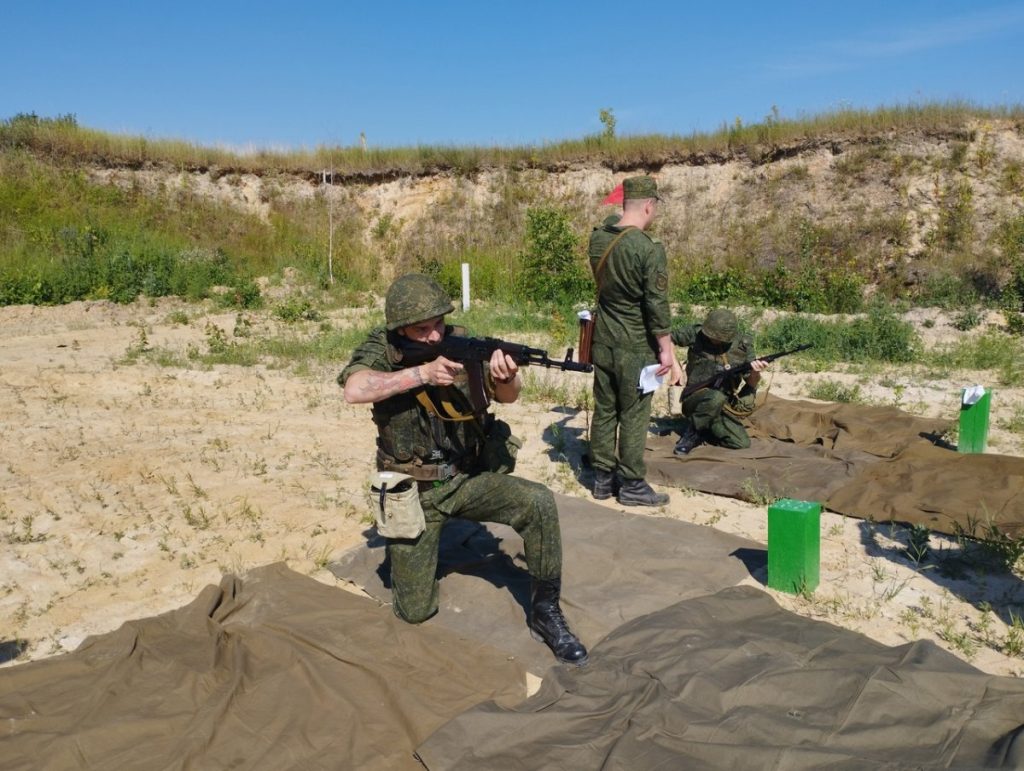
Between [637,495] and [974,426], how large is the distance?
3.09m

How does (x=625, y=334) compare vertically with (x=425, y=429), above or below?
above

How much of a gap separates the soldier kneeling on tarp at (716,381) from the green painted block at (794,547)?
2.74 metres

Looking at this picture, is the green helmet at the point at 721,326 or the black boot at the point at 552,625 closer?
the black boot at the point at 552,625

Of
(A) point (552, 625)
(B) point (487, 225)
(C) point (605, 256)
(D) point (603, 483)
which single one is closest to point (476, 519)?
(A) point (552, 625)

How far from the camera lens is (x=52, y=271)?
16703 millimetres

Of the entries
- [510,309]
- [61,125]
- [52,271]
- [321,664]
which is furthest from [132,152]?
[321,664]

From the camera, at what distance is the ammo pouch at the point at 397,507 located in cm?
434

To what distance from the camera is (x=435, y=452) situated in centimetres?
453

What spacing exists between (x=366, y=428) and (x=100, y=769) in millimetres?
5635

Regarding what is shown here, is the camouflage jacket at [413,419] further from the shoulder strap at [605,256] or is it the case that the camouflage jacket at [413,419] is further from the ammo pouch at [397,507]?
the shoulder strap at [605,256]

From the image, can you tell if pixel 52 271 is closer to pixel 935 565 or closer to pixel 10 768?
pixel 10 768

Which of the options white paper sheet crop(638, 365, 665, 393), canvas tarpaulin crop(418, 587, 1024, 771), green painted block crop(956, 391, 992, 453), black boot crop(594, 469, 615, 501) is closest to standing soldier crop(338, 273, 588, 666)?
canvas tarpaulin crop(418, 587, 1024, 771)

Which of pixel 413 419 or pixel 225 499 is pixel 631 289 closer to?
pixel 413 419

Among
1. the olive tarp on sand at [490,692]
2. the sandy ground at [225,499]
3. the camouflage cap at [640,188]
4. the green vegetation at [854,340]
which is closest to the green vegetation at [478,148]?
the green vegetation at [854,340]
